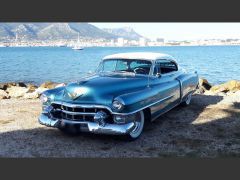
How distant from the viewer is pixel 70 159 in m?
6.34

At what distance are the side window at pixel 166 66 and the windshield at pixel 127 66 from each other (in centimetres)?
54

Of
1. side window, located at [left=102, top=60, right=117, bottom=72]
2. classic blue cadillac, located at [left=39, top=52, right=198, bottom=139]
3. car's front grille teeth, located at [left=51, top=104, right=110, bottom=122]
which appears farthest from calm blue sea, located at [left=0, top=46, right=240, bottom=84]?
car's front grille teeth, located at [left=51, top=104, right=110, bottom=122]

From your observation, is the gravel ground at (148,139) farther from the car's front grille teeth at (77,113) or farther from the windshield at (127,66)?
the windshield at (127,66)

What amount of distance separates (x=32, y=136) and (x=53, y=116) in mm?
695

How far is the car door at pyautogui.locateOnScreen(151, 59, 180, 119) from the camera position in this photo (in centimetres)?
841

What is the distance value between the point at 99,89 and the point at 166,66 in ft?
9.64

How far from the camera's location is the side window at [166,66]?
30.4 feet

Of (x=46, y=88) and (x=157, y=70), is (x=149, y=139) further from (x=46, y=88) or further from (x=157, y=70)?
(x=46, y=88)

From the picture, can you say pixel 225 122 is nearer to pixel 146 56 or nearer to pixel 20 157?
pixel 146 56

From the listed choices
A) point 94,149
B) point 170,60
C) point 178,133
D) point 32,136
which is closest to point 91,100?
point 94,149

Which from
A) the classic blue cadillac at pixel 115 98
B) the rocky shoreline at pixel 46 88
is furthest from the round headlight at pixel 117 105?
the rocky shoreline at pixel 46 88

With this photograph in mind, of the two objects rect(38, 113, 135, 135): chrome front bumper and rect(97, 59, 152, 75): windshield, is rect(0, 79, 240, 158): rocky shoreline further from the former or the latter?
rect(97, 59, 152, 75): windshield

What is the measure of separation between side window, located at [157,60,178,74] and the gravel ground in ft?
4.10

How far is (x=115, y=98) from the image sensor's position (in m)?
7.14
